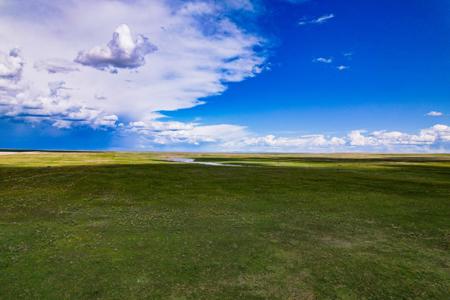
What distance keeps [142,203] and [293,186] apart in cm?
2106

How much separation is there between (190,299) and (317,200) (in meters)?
23.7

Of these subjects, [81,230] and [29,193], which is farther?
[29,193]

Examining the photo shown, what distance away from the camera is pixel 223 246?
1731cm

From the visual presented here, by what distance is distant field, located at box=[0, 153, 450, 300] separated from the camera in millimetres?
12366

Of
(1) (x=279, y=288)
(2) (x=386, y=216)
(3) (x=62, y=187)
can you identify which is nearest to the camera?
Answer: (1) (x=279, y=288)

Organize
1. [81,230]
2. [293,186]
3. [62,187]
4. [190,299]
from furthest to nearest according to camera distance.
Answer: [293,186]
[62,187]
[81,230]
[190,299]

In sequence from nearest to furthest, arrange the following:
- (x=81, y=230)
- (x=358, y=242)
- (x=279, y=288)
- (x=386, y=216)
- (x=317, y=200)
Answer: (x=279, y=288), (x=358, y=242), (x=81, y=230), (x=386, y=216), (x=317, y=200)

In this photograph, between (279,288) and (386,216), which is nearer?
(279,288)

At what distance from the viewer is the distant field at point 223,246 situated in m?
12.4

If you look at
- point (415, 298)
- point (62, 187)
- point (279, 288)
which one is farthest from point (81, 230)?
point (62, 187)

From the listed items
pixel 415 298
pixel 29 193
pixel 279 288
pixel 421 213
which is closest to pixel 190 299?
pixel 279 288

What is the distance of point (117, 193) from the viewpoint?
3550cm

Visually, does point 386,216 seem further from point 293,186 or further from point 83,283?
point 83,283

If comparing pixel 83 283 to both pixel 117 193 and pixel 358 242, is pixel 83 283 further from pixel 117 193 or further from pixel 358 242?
pixel 117 193
